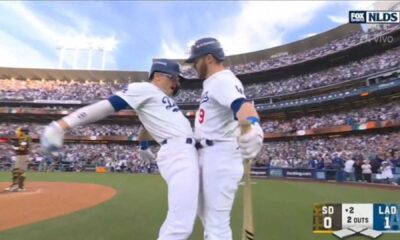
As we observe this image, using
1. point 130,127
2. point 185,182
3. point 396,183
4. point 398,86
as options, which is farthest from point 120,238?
point 130,127

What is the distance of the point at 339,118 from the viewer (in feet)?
111

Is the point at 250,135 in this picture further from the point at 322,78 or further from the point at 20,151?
the point at 322,78

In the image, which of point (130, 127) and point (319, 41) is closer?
point (319, 41)

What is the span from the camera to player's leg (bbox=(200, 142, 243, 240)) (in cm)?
306

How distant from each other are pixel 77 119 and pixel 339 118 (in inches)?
1327

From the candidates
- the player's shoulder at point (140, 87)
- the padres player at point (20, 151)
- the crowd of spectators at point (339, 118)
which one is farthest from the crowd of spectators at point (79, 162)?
the player's shoulder at point (140, 87)

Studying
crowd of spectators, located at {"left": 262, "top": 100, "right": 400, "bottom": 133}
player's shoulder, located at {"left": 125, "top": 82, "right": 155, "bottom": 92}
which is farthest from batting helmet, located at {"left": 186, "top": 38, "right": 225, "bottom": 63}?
Answer: crowd of spectators, located at {"left": 262, "top": 100, "right": 400, "bottom": 133}

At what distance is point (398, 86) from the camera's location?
27.0 metres

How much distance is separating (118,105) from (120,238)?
333 centimetres

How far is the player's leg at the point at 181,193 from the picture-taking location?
2982mm

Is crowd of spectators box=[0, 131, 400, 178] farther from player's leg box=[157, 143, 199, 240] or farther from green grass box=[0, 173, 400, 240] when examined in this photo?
player's leg box=[157, 143, 199, 240]

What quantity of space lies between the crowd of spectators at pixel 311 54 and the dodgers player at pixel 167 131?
3105cm

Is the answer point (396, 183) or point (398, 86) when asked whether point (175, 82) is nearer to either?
point (396, 183)

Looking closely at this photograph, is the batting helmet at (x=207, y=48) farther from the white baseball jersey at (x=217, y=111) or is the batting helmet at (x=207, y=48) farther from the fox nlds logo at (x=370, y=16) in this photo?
the fox nlds logo at (x=370, y=16)
